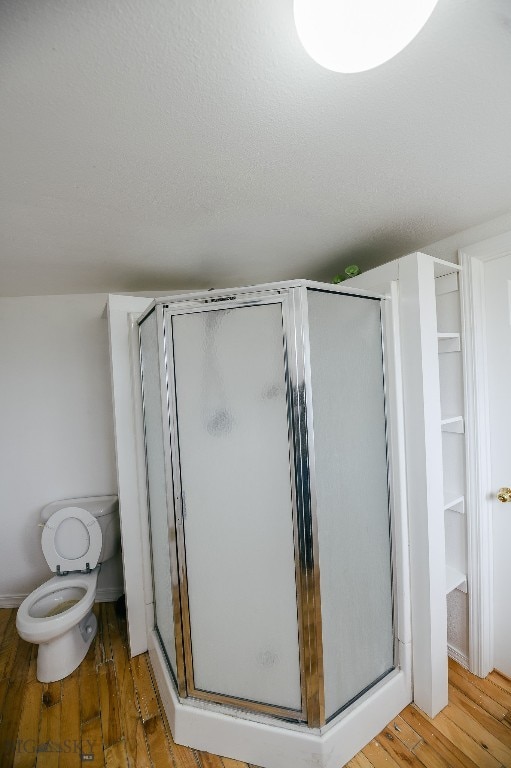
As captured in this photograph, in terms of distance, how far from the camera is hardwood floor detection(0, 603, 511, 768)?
134cm

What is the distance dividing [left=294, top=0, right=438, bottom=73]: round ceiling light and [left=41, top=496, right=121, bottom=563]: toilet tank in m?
2.48

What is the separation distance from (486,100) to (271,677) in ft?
7.03

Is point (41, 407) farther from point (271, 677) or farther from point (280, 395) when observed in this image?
point (271, 677)

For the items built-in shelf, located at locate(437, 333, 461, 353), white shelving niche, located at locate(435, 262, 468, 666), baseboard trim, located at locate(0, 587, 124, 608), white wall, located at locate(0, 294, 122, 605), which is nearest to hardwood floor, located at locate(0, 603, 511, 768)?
white shelving niche, located at locate(435, 262, 468, 666)

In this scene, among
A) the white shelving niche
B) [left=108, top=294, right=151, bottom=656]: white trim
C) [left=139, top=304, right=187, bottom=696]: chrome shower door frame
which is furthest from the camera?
[left=108, top=294, right=151, bottom=656]: white trim

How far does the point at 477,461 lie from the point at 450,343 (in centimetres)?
62

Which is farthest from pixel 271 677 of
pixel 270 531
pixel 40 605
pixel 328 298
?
pixel 328 298

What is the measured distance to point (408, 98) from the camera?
84cm

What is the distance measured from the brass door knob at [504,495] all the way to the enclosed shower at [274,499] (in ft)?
1.95

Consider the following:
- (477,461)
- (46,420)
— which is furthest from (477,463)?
(46,420)

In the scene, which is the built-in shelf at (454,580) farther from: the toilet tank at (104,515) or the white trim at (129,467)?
the toilet tank at (104,515)

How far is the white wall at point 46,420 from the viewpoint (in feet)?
7.72

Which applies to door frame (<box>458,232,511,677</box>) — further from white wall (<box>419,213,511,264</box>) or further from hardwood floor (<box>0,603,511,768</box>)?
hardwood floor (<box>0,603,511,768</box>)

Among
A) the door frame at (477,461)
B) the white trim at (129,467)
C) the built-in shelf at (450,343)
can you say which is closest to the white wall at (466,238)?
the door frame at (477,461)
